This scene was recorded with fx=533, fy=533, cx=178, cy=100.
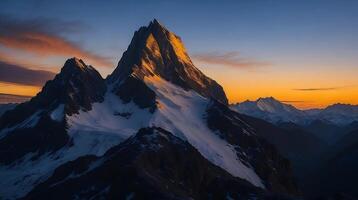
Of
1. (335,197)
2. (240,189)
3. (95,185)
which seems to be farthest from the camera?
(95,185)

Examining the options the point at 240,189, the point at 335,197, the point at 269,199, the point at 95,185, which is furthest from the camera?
the point at 95,185

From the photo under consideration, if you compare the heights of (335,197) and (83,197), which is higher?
(335,197)

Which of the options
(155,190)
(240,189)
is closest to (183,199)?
(155,190)

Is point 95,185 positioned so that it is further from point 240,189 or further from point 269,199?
point 269,199

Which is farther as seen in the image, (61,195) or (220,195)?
(61,195)

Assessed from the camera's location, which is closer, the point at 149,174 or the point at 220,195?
the point at 220,195

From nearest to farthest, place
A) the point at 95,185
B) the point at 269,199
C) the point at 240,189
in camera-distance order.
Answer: the point at 269,199, the point at 240,189, the point at 95,185

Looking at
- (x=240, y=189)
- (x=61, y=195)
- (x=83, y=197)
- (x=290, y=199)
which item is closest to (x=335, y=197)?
(x=290, y=199)

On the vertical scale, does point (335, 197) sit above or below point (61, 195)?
above

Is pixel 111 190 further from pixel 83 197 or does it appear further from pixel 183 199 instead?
pixel 183 199
